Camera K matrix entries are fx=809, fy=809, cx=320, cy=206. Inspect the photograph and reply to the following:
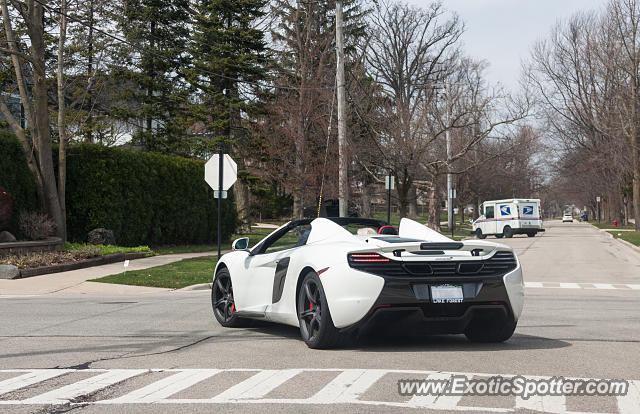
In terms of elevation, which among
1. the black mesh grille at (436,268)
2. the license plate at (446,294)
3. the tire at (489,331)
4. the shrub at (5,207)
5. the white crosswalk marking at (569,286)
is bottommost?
the white crosswalk marking at (569,286)

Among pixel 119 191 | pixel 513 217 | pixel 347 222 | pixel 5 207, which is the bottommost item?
pixel 347 222

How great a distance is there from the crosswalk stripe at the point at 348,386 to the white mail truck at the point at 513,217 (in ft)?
147

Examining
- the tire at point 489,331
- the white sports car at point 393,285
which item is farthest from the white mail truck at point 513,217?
the white sports car at point 393,285

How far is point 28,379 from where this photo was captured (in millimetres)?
6738

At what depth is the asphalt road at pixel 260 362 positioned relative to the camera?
570 cm

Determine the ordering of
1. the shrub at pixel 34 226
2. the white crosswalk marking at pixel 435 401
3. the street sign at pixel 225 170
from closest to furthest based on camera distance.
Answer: the white crosswalk marking at pixel 435 401
the street sign at pixel 225 170
the shrub at pixel 34 226

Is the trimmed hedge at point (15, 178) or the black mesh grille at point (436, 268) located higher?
the trimmed hedge at point (15, 178)

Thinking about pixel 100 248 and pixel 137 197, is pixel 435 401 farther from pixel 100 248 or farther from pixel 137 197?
pixel 137 197

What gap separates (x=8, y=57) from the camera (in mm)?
29203

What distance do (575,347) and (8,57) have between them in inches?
1020

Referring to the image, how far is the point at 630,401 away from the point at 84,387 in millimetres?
4098

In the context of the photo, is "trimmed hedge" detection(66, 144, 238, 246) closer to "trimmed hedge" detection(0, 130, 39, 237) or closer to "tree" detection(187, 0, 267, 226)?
"trimmed hedge" detection(0, 130, 39, 237)

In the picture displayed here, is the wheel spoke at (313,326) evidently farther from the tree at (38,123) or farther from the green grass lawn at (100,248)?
the tree at (38,123)

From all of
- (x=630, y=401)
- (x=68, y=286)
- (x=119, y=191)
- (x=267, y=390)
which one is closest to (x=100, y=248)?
(x=119, y=191)
